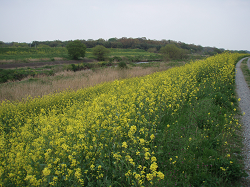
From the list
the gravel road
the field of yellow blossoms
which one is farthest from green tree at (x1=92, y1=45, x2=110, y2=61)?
the field of yellow blossoms

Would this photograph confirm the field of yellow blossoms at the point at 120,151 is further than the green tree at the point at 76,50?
No

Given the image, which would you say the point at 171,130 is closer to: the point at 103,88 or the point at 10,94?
the point at 103,88

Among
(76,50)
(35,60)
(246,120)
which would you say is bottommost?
(246,120)

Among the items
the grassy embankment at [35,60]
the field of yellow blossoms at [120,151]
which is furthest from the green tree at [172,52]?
the field of yellow blossoms at [120,151]

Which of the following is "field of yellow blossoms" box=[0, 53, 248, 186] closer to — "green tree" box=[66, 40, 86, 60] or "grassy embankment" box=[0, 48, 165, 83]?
"grassy embankment" box=[0, 48, 165, 83]

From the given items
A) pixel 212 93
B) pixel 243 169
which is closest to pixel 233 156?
pixel 243 169

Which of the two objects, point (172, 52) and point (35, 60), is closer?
point (35, 60)

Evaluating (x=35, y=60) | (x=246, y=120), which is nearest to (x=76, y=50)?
(x=35, y=60)

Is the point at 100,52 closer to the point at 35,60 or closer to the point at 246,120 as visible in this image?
the point at 35,60

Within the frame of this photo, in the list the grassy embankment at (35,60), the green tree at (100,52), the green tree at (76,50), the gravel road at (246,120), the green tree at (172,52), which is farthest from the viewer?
the green tree at (100,52)

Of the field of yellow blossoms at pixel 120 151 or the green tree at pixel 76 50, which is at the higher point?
the green tree at pixel 76 50

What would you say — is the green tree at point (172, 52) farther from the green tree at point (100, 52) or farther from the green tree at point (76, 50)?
the green tree at point (76, 50)

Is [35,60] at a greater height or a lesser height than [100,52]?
lesser

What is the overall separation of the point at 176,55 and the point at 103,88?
107 ft
